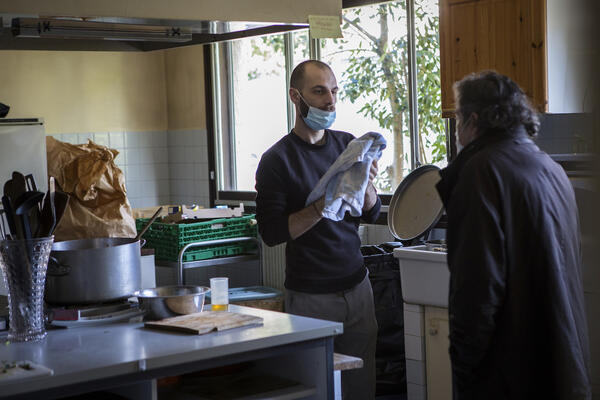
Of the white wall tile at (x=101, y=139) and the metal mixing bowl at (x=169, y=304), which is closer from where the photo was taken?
the metal mixing bowl at (x=169, y=304)

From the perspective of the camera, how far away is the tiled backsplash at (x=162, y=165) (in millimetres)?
6367

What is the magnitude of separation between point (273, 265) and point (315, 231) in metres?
2.48

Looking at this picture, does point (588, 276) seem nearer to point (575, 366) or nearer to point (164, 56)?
point (575, 366)

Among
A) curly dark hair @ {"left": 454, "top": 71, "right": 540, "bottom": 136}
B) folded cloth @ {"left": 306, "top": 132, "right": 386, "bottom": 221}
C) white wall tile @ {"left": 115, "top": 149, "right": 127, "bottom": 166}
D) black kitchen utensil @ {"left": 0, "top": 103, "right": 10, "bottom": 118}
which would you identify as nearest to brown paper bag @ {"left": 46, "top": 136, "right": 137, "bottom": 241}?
black kitchen utensil @ {"left": 0, "top": 103, "right": 10, "bottom": 118}

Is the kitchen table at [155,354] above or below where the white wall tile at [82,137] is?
below

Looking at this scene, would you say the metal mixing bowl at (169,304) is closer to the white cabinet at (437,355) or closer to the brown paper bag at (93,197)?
the white cabinet at (437,355)

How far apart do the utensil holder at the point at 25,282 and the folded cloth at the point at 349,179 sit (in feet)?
3.45

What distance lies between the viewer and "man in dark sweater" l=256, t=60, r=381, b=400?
9.53ft

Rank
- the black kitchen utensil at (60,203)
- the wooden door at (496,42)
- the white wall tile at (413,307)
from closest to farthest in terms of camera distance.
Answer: the black kitchen utensil at (60,203) < the wooden door at (496,42) < the white wall tile at (413,307)

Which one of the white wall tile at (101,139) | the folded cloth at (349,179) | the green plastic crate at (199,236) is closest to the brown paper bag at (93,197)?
the green plastic crate at (199,236)

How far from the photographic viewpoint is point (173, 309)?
2299 millimetres

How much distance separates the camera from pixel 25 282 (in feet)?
6.76

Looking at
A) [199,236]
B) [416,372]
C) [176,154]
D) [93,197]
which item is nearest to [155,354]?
[416,372]

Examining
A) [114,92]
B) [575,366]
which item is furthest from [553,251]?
[114,92]
